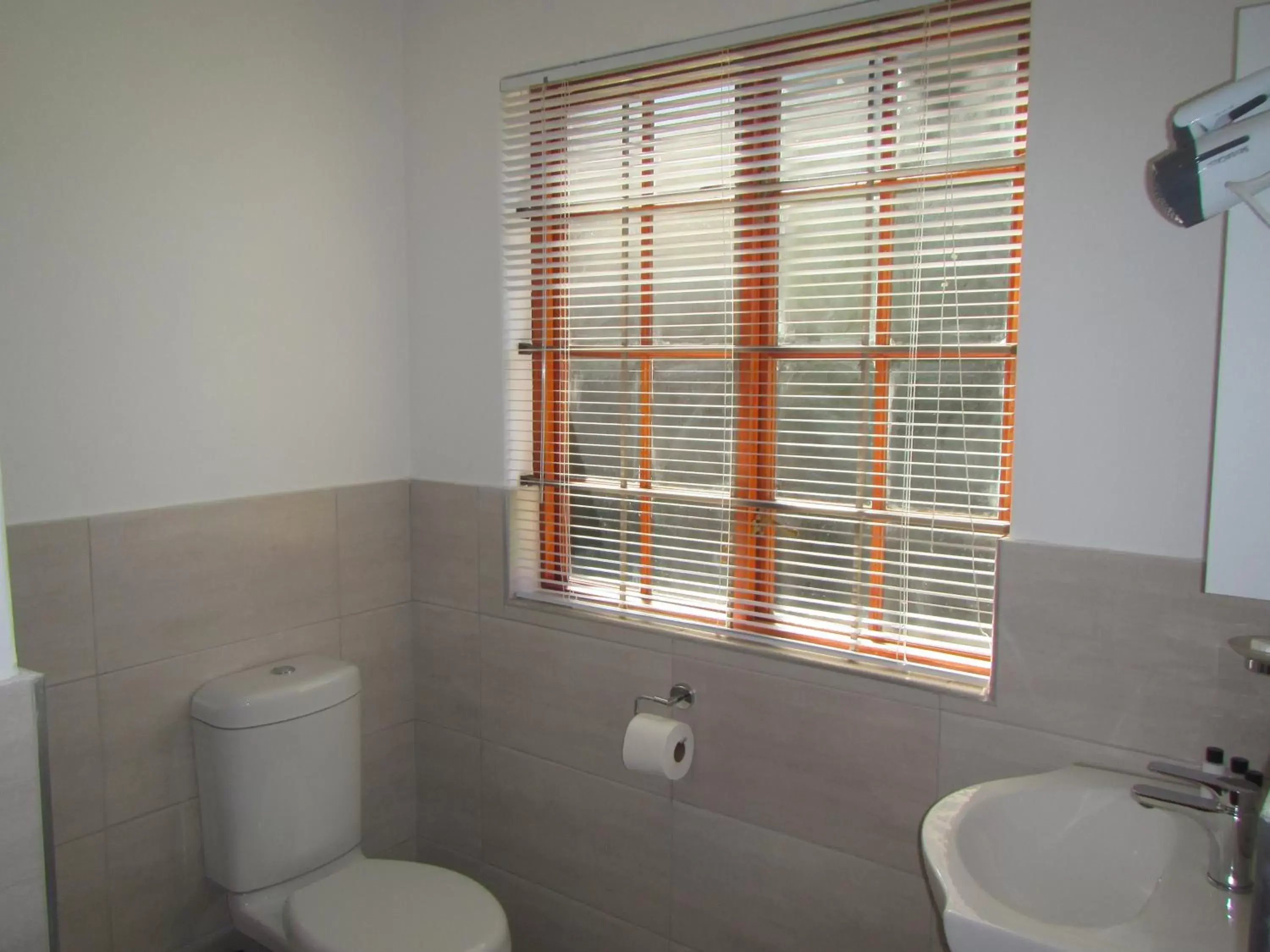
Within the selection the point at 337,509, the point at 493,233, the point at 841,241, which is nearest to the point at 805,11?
the point at 841,241

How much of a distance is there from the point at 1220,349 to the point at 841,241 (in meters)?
0.69

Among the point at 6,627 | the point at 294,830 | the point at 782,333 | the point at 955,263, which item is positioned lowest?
the point at 294,830

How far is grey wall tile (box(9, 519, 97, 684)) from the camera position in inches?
67.8

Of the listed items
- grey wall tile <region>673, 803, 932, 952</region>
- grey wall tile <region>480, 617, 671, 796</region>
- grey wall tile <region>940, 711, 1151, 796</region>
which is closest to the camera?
grey wall tile <region>940, 711, 1151, 796</region>

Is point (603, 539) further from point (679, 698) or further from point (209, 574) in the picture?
point (209, 574)

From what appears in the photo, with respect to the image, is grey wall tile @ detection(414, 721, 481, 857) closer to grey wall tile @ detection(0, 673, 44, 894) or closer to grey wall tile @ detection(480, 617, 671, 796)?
grey wall tile @ detection(480, 617, 671, 796)

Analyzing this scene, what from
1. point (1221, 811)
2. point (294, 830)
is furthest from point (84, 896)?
point (1221, 811)

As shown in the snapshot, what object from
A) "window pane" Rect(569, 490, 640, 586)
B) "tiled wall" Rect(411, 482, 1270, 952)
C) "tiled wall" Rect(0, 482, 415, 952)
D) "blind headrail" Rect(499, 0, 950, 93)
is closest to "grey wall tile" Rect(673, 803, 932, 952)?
"tiled wall" Rect(411, 482, 1270, 952)

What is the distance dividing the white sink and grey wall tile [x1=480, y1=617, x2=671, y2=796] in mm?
779

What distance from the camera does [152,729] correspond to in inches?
76.4

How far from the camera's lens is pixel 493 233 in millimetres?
2281

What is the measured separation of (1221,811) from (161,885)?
6.53ft

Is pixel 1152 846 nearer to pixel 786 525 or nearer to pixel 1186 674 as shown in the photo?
pixel 1186 674

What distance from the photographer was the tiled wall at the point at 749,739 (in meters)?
1.51
